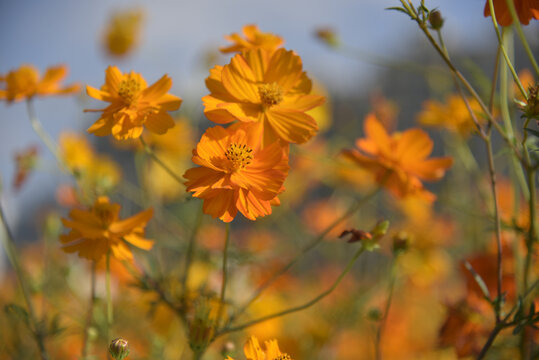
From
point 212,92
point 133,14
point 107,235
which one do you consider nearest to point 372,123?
point 212,92

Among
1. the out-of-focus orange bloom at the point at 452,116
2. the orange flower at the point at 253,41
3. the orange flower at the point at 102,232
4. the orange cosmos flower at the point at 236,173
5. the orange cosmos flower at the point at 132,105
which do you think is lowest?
the orange flower at the point at 102,232

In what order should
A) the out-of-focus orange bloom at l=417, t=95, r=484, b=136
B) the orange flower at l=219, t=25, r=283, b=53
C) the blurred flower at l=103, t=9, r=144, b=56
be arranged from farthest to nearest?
the blurred flower at l=103, t=9, r=144, b=56 → the out-of-focus orange bloom at l=417, t=95, r=484, b=136 → the orange flower at l=219, t=25, r=283, b=53

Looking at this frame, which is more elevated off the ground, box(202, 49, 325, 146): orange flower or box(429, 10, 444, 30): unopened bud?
box(429, 10, 444, 30): unopened bud

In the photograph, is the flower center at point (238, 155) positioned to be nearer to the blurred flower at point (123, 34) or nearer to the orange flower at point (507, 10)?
the orange flower at point (507, 10)

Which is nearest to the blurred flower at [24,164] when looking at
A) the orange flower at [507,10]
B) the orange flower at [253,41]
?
the orange flower at [253,41]

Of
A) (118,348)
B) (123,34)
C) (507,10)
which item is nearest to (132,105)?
(118,348)

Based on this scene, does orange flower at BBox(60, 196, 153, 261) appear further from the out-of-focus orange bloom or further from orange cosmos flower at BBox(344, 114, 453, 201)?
the out-of-focus orange bloom

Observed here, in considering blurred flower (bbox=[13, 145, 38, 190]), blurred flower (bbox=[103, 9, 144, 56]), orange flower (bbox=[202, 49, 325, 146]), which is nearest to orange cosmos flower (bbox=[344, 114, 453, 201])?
orange flower (bbox=[202, 49, 325, 146])

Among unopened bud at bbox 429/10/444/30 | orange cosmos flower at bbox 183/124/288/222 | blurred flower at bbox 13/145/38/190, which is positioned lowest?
blurred flower at bbox 13/145/38/190
